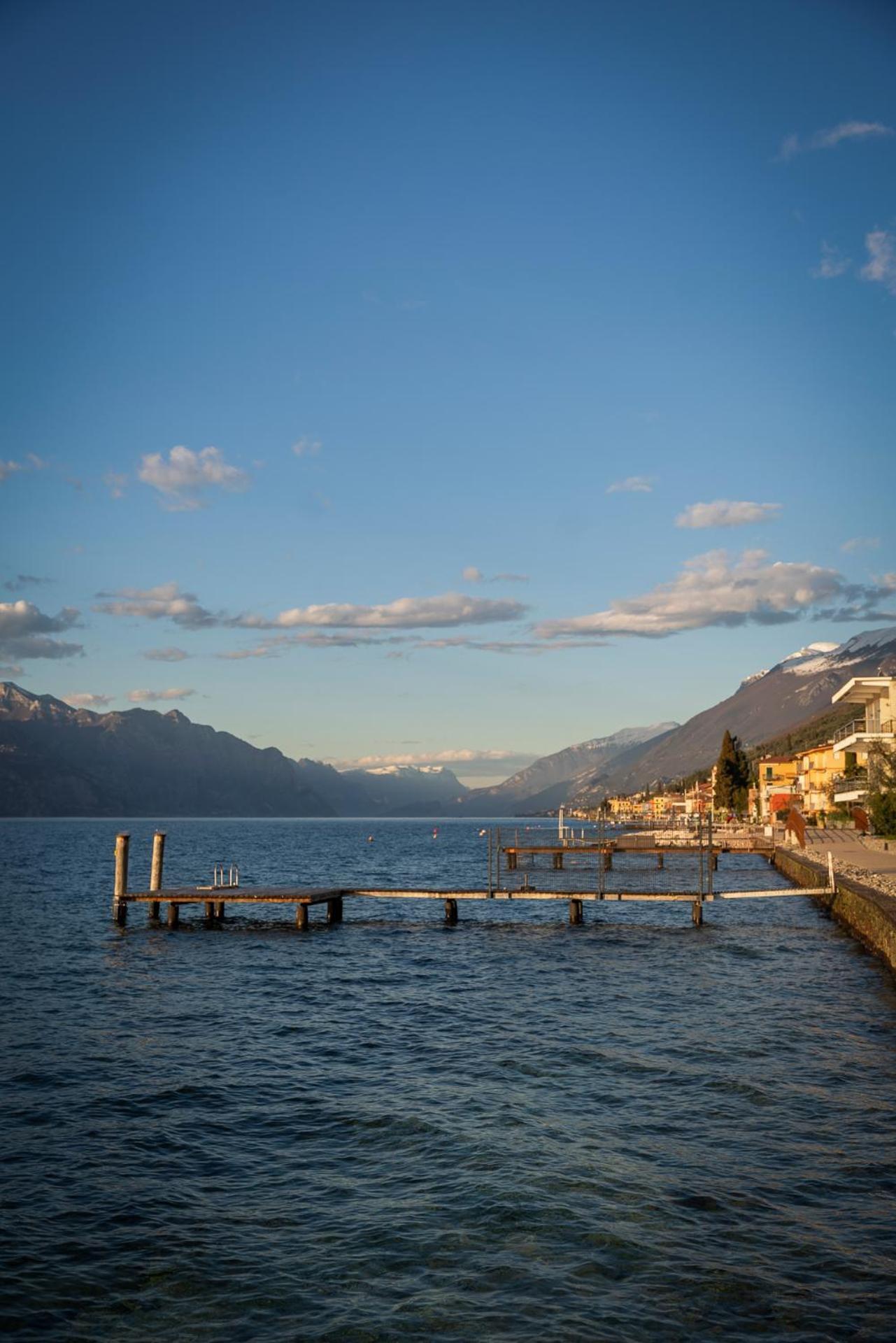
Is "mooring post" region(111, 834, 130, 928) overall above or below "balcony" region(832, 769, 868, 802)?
below

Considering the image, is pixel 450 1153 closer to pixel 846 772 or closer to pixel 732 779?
pixel 846 772

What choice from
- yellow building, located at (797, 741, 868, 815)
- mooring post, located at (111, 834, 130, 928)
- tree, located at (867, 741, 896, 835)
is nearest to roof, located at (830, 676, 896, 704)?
yellow building, located at (797, 741, 868, 815)

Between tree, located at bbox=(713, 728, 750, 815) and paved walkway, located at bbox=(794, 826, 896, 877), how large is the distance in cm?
6162

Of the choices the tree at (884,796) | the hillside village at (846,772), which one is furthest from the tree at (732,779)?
the tree at (884,796)

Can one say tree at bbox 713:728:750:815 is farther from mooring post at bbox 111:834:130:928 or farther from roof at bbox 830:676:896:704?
mooring post at bbox 111:834:130:928

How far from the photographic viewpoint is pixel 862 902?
4003cm

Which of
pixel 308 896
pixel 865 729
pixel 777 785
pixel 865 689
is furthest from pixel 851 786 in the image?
pixel 308 896

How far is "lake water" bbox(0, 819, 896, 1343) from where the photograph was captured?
12.0 m

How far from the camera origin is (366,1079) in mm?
21375

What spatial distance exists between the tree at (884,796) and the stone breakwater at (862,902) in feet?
34.2

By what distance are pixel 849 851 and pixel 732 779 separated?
94295mm

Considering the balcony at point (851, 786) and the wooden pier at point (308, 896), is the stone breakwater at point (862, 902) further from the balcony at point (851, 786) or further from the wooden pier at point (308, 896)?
the balcony at point (851, 786)

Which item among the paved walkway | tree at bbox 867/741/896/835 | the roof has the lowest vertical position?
the paved walkway

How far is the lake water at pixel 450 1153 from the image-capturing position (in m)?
12.0
